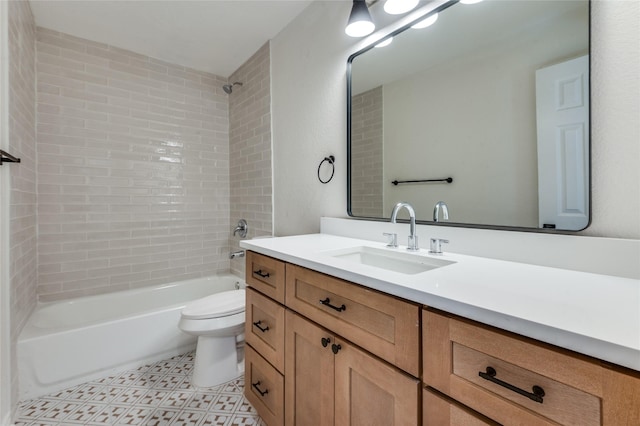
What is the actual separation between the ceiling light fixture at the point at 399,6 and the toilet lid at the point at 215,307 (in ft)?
6.01

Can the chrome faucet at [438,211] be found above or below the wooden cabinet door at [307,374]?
above

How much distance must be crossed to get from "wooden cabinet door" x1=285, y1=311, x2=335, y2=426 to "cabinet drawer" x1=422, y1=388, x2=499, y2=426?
0.34 meters

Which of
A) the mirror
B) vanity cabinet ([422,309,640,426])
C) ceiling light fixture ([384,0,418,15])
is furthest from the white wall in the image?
vanity cabinet ([422,309,640,426])

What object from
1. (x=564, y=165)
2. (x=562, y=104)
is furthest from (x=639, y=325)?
(x=562, y=104)

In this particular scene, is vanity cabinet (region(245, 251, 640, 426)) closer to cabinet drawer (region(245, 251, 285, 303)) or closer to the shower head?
cabinet drawer (region(245, 251, 285, 303))

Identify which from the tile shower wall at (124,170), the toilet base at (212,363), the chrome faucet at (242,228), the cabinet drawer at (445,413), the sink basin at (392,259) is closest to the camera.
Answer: the cabinet drawer at (445,413)

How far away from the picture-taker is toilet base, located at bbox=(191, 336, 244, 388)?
5.87 ft

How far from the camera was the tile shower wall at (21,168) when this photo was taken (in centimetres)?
154

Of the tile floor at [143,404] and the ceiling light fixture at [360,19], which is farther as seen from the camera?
the tile floor at [143,404]

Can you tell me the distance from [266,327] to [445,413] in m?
0.83

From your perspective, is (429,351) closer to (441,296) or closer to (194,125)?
(441,296)

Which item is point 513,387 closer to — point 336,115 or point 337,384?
point 337,384

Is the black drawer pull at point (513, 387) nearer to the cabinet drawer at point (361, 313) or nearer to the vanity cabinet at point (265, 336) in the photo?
the cabinet drawer at point (361, 313)

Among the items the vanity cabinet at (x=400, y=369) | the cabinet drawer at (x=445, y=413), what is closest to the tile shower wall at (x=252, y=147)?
the vanity cabinet at (x=400, y=369)
